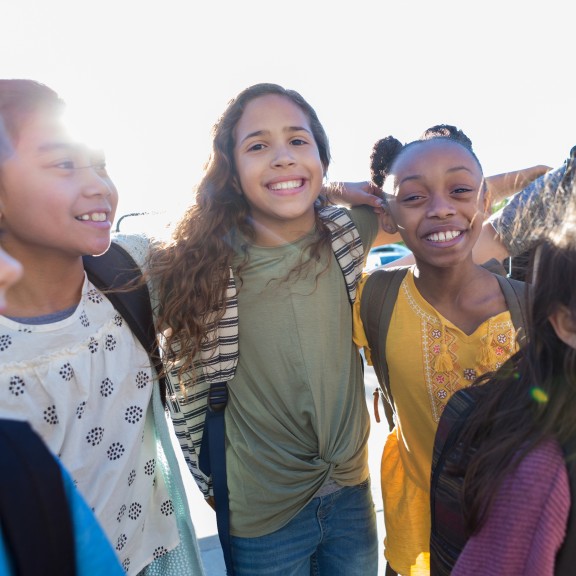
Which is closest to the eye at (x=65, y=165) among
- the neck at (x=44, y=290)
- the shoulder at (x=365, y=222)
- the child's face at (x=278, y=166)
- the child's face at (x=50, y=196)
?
the child's face at (x=50, y=196)

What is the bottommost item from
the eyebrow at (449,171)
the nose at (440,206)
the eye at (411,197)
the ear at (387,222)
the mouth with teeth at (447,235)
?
the mouth with teeth at (447,235)

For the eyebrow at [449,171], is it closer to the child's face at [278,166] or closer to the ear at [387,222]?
the ear at [387,222]

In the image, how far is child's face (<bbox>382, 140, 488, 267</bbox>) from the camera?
1742 mm

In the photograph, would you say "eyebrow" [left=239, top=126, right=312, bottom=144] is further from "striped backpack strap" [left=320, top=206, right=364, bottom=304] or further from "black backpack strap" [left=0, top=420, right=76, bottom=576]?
"black backpack strap" [left=0, top=420, right=76, bottom=576]

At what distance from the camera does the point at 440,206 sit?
1731mm

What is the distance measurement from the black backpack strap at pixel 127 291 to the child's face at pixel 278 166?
47cm

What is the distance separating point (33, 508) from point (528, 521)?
0.76 metres

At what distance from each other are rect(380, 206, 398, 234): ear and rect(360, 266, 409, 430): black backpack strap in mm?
164

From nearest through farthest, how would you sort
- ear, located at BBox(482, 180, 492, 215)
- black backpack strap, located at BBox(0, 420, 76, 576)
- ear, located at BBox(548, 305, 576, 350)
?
black backpack strap, located at BBox(0, 420, 76, 576) → ear, located at BBox(548, 305, 576, 350) → ear, located at BBox(482, 180, 492, 215)

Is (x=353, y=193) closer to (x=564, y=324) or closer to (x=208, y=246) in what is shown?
(x=208, y=246)

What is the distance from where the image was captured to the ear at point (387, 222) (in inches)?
76.7

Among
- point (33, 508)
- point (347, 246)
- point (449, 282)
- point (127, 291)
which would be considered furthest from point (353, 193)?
point (33, 508)

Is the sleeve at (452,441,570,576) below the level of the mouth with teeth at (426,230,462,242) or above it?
below

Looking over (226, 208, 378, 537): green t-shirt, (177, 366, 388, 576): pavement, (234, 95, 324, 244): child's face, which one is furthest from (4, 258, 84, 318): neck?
(177, 366, 388, 576): pavement
